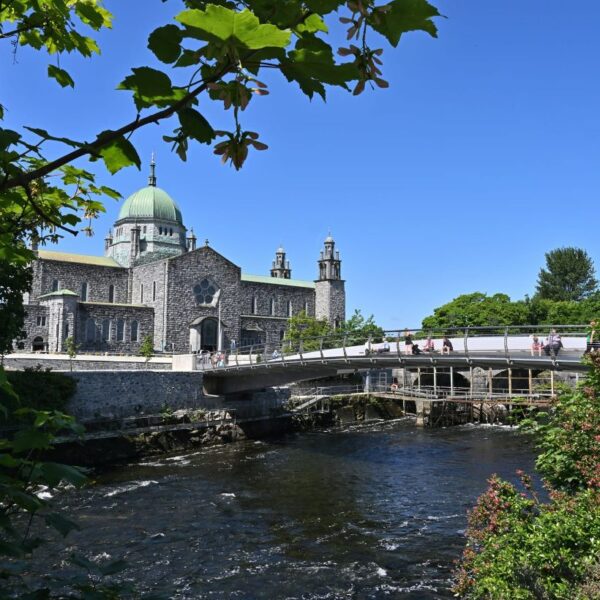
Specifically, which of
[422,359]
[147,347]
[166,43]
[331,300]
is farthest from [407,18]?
[331,300]

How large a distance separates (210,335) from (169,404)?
997 inches

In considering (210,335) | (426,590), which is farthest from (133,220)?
(426,590)

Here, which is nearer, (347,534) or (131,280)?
(347,534)

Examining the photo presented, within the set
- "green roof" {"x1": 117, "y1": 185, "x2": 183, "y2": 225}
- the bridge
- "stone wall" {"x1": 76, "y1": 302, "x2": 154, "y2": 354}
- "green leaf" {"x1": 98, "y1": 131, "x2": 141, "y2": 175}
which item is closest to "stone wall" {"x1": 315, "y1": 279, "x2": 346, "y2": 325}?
"green roof" {"x1": 117, "y1": 185, "x2": 183, "y2": 225}

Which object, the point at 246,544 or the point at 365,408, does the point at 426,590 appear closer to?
the point at 246,544

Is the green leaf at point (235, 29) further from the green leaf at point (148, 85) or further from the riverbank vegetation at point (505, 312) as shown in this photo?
the riverbank vegetation at point (505, 312)

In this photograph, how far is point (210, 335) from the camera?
187 ft

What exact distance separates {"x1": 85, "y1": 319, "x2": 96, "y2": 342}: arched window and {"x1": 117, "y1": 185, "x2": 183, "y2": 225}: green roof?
53.2ft

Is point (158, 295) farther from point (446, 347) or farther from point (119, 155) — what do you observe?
point (119, 155)

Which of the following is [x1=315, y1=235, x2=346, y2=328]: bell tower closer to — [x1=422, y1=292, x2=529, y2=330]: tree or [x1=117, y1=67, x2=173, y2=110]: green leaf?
[x1=422, y1=292, x2=529, y2=330]: tree

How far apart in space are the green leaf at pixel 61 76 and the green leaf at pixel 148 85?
1440 millimetres

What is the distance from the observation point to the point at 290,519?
54.0 feet

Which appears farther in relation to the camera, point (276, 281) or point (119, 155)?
point (276, 281)

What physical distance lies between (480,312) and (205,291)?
92.9 feet
